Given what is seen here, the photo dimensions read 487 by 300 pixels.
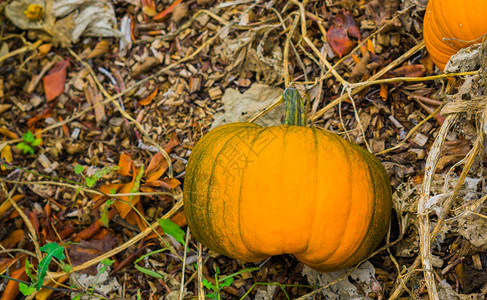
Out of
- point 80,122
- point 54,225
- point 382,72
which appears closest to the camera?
point 382,72

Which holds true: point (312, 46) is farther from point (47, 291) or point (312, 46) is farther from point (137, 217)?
point (47, 291)

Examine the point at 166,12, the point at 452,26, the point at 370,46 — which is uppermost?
the point at 452,26

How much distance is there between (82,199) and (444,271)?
2.25m

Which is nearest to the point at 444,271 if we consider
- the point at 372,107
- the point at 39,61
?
the point at 372,107

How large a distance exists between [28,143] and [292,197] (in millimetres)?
2242

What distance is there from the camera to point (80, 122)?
10.2 ft

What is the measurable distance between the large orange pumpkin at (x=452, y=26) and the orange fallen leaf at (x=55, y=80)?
8.47 ft

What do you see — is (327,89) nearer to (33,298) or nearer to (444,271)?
(444,271)

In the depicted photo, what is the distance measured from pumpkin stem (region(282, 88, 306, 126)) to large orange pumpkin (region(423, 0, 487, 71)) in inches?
29.1

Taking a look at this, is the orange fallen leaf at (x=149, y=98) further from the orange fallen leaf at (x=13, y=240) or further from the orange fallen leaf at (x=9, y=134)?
the orange fallen leaf at (x=13, y=240)

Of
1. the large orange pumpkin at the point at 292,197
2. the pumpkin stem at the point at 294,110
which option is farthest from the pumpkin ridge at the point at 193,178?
the pumpkin stem at the point at 294,110

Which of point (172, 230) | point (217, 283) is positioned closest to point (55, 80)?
point (172, 230)

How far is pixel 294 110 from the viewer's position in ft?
7.11

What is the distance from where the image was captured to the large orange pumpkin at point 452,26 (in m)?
1.86
